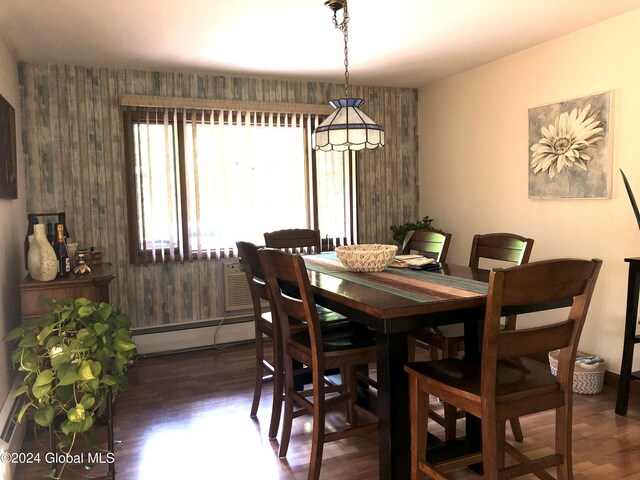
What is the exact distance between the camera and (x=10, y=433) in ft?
8.34

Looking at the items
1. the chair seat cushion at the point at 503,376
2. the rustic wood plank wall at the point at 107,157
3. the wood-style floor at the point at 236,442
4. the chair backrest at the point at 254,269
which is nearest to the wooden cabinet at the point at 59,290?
the wood-style floor at the point at 236,442

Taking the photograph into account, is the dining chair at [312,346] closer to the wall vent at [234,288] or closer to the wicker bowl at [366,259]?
the wicker bowl at [366,259]

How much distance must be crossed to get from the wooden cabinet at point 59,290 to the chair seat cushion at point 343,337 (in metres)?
1.32

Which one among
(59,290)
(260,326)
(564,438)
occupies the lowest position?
(564,438)

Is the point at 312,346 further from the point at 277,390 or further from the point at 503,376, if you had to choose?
the point at 503,376

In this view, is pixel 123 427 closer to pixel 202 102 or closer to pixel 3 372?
pixel 3 372

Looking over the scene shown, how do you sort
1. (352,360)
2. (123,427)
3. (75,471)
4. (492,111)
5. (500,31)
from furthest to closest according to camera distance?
(492,111) < (500,31) < (123,427) < (75,471) < (352,360)

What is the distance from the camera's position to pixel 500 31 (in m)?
3.42

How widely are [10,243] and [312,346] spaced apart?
212 cm

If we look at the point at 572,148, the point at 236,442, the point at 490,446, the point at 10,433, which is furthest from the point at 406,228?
the point at 10,433

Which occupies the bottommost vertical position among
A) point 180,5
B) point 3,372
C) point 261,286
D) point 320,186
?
point 3,372

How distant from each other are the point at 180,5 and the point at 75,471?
241 centimetres

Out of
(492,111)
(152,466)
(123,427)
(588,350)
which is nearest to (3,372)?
(123,427)

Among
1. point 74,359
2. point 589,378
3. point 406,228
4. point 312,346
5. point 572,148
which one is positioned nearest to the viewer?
point 74,359
